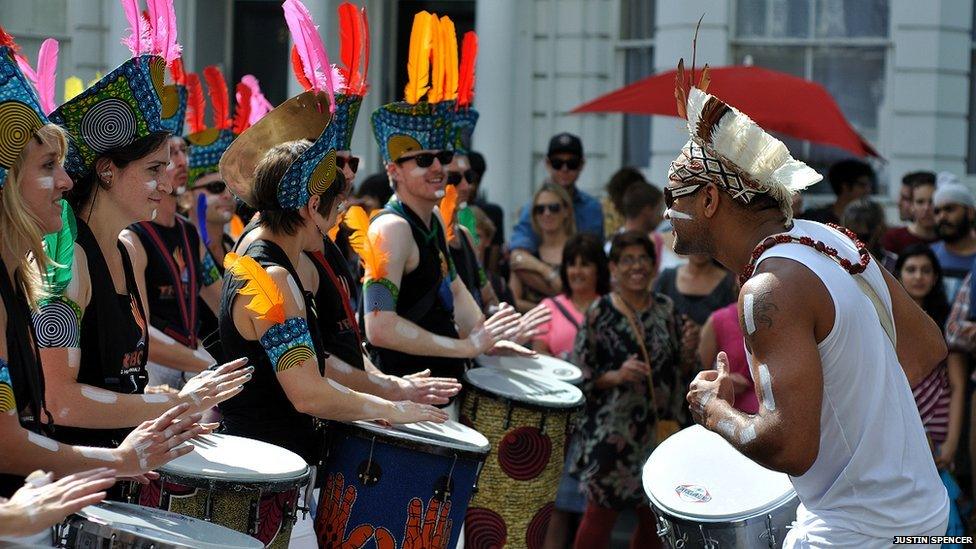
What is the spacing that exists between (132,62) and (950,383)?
5271mm

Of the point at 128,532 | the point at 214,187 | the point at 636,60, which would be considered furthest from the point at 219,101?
A: the point at 636,60

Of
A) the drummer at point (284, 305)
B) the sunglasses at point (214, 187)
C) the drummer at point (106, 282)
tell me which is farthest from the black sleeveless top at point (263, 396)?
the sunglasses at point (214, 187)

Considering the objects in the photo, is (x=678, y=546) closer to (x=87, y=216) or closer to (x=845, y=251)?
(x=845, y=251)

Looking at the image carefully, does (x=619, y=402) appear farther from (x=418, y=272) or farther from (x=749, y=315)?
(x=749, y=315)

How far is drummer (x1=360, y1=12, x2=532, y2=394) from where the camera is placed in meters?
5.68

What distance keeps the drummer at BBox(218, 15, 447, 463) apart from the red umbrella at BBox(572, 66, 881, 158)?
4635mm

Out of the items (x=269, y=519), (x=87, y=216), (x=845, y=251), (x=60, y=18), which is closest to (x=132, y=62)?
(x=87, y=216)

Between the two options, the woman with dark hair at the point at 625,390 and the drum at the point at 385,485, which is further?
the woman with dark hair at the point at 625,390

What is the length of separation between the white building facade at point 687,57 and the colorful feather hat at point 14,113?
900cm

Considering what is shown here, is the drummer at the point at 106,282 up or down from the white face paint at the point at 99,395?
up

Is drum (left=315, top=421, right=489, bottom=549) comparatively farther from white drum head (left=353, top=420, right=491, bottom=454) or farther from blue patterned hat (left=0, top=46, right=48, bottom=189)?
blue patterned hat (left=0, top=46, right=48, bottom=189)

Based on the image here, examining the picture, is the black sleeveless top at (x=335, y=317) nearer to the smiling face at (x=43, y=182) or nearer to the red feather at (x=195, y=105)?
the smiling face at (x=43, y=182)

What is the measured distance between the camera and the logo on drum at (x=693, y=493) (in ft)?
13.5

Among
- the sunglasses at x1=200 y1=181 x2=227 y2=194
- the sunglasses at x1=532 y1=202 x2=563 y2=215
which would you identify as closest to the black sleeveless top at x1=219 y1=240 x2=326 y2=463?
the sunglasses at x1=200 y1=181 x2=227 y2=194
